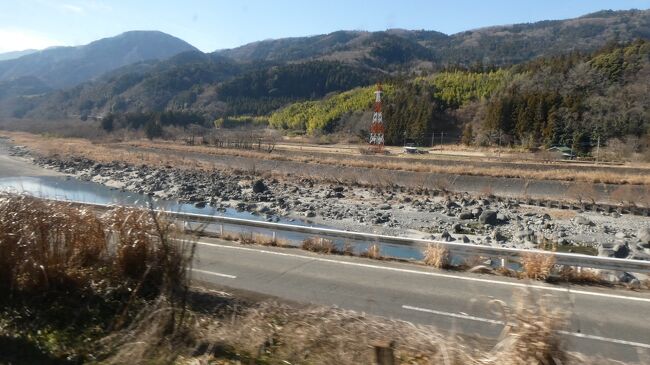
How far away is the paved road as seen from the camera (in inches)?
246

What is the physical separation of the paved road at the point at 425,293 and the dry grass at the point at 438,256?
0.26 metres

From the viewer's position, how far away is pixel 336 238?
1162cm

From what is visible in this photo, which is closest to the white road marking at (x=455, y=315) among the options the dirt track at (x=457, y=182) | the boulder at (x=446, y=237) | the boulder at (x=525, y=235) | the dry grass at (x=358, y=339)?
the dry grass at (x=358, y=339)

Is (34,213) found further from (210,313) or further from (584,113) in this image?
(584,113)

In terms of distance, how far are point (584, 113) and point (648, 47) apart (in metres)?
16.6

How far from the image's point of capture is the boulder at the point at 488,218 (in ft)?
76.4

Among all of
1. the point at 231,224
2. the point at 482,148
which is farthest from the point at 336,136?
the point at 231,224

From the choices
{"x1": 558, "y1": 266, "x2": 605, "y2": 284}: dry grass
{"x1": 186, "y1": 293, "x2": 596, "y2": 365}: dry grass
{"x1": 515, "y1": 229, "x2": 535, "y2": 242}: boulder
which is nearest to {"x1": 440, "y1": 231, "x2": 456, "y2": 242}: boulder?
{"x1": 515, "y1": 229, "x2": 535, "y2": 242}: boulder

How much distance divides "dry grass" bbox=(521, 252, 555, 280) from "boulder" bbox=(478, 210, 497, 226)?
48.2ft

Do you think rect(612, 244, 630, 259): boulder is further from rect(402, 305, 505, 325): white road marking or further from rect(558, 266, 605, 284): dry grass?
rect(402, 305, 505, 325): white road marking

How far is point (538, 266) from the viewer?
8.77 meters

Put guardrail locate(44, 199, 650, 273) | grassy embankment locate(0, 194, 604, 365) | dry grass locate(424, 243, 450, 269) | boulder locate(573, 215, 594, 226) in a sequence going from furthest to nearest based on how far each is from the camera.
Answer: boulder locate(573, 215, 594, 226)
dry grass locate(424, 243, 450, 269)
guardrail locate(44, 199, 650, 273)
grassy embankment locate(0, 194, 604, 365)

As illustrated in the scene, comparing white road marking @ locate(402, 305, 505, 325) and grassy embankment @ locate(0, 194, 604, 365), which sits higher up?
grassy embankment @ locate(0, 194, 604, 365)

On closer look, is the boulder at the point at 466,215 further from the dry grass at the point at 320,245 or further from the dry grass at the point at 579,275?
the dry grass at the point at 579,275
